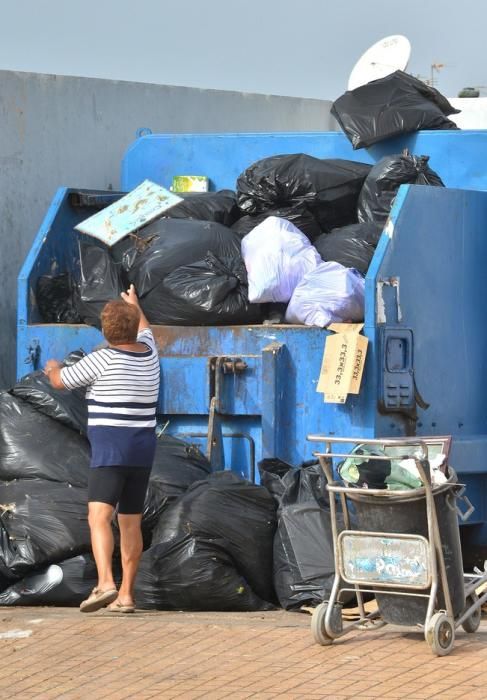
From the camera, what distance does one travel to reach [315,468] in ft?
20.7

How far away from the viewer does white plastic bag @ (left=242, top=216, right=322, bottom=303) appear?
6.65 m

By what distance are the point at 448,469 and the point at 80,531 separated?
1.83 m

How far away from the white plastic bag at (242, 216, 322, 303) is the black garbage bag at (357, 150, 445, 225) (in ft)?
1.74

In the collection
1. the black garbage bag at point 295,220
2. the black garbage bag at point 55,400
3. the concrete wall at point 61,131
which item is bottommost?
the black garbage bag at point 55,400

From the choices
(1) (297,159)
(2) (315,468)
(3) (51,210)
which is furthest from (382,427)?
(3) (51,210)

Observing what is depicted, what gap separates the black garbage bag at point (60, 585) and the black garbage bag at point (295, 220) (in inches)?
83.8

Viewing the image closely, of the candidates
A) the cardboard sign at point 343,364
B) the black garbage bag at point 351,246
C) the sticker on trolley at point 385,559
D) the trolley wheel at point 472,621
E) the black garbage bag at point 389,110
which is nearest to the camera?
the sticker on trolley at point 385,559

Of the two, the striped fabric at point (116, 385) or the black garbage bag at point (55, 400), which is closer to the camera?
the striped fabric at point (116, 385)

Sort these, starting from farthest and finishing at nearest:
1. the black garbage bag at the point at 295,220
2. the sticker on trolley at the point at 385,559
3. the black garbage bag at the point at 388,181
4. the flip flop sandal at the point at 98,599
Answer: the black garbage bag at the point at 295,220, the black garbage bag at the point at 388,181, the flip flop sandal at the point at 98,599, the sticker on trolley at the point at 385,559

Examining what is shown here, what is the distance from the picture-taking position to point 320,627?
4926 mm

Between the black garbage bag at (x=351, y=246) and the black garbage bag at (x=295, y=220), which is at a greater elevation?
the black garbage bag at (x=295, y=220)

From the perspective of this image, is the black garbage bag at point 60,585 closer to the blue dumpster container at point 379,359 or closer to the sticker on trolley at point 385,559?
the blue dumpster container at point 379,359

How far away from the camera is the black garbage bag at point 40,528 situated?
603cm

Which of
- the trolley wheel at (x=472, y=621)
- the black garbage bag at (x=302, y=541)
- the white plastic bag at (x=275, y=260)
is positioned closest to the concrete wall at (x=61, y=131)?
the white plastic bag at (x=275, y=260)
